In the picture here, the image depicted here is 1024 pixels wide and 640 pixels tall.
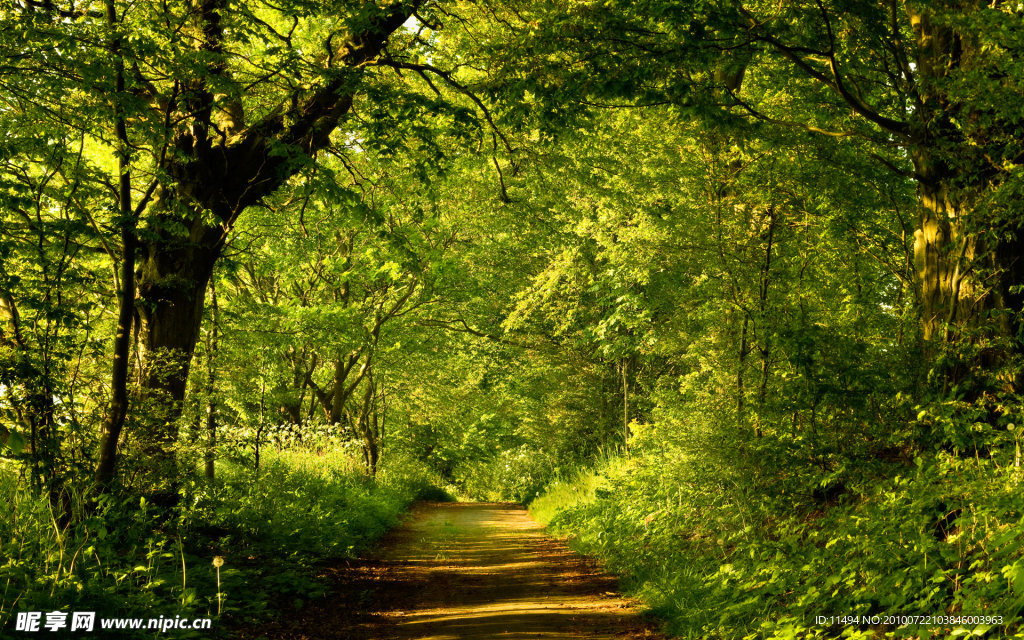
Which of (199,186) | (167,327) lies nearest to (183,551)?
(167,327)

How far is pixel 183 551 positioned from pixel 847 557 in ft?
18.9

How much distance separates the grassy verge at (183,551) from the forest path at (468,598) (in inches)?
16.5

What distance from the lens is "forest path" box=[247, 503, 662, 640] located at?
592 centimetres

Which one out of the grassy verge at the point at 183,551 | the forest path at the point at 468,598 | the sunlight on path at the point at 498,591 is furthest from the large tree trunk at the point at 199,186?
the sunlight on path at the point at 498,591

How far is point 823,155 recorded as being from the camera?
7.16m

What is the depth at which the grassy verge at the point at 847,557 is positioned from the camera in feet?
13.3

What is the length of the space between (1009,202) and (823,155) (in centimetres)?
228

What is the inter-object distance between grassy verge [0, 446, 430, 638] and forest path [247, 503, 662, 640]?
420mm

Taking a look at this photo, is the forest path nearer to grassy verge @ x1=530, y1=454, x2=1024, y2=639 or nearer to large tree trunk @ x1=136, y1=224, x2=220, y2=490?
grassy verge @ x1=530, y1=454, x2=1024, y2=639

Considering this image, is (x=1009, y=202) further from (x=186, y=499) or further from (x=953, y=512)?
(x=186, y=499)

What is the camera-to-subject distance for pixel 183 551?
21.2ft

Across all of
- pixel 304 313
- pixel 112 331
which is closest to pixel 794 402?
pixel 112 331

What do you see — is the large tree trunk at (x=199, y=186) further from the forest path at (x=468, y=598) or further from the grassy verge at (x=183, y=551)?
the forest path at (x=468, y=598)

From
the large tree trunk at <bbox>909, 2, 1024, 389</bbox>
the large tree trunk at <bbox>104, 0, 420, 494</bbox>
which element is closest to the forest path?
the large tree trunk at <bbox>104, 0, 420, 494</bbox>
